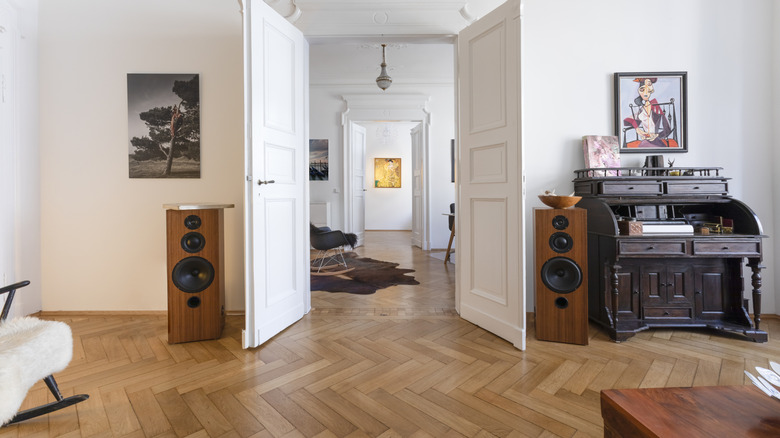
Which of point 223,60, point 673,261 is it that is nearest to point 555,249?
point 673,261

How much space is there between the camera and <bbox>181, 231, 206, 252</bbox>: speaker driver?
88.6 inches

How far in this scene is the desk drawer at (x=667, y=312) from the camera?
2.39m

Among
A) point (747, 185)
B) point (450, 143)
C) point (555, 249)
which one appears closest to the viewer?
point (555, 249)

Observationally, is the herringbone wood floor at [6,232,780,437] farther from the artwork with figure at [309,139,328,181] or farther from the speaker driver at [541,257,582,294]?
the artwork with figure at [309,139,328,181]

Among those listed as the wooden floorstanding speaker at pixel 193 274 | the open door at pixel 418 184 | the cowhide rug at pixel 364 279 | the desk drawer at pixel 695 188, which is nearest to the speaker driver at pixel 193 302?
the wooden floorstanding speaker at pixel 193 274

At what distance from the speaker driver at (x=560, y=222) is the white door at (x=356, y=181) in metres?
4.51

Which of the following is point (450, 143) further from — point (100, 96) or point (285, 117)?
point (100, 96)

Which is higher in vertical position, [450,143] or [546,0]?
[546,0]

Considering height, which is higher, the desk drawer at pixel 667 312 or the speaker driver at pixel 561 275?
the speaker driver at pixel 561 275

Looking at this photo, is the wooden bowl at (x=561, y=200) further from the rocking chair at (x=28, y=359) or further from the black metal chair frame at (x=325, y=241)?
the black metal chair frame at (x=325, y=241)

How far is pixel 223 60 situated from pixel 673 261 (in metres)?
3.81

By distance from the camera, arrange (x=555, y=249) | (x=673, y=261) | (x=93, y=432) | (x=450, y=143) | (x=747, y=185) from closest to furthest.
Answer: (x=93, y=432) → (x=555, y=249) → (x=673, y=261) → (x=747, y=185) → (x=450, y=143)

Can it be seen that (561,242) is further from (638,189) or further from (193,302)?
(193,302)

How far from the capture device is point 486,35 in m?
2.46
